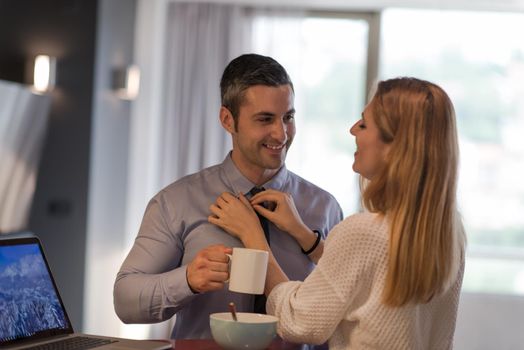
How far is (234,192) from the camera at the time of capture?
233 cm

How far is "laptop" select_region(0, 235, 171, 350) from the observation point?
1.64 m

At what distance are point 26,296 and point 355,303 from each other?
0.64 meters

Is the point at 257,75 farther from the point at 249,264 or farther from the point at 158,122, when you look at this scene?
the point at 158,122

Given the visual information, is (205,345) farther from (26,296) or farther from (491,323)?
(491,323)

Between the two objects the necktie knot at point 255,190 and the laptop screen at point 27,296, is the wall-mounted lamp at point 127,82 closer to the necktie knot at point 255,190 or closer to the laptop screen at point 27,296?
the necktie knot at point 255,190

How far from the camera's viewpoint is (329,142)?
663cm

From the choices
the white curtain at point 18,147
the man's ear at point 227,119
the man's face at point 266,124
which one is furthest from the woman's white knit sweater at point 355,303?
the white curtain at point 18,147

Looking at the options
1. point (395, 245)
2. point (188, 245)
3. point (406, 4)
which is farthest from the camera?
point (406, 4)

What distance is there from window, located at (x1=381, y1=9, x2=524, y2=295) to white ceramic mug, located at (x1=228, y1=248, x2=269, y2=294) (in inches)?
194

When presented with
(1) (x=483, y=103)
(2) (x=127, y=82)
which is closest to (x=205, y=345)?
(2) (x=127, y=82)

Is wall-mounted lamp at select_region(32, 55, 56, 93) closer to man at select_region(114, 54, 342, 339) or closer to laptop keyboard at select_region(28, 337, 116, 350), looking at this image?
man at select_region(114, 54, 342, 339)

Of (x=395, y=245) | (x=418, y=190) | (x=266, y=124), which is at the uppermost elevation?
(x=266, y=124)

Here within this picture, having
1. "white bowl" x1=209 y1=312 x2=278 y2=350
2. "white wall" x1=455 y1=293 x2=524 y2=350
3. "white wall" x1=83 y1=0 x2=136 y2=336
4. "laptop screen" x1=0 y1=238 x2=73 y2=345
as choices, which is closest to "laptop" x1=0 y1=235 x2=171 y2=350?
"laptop screen" x1=0 y1=238 x2=73 y2=345

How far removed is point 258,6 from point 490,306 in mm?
2704
